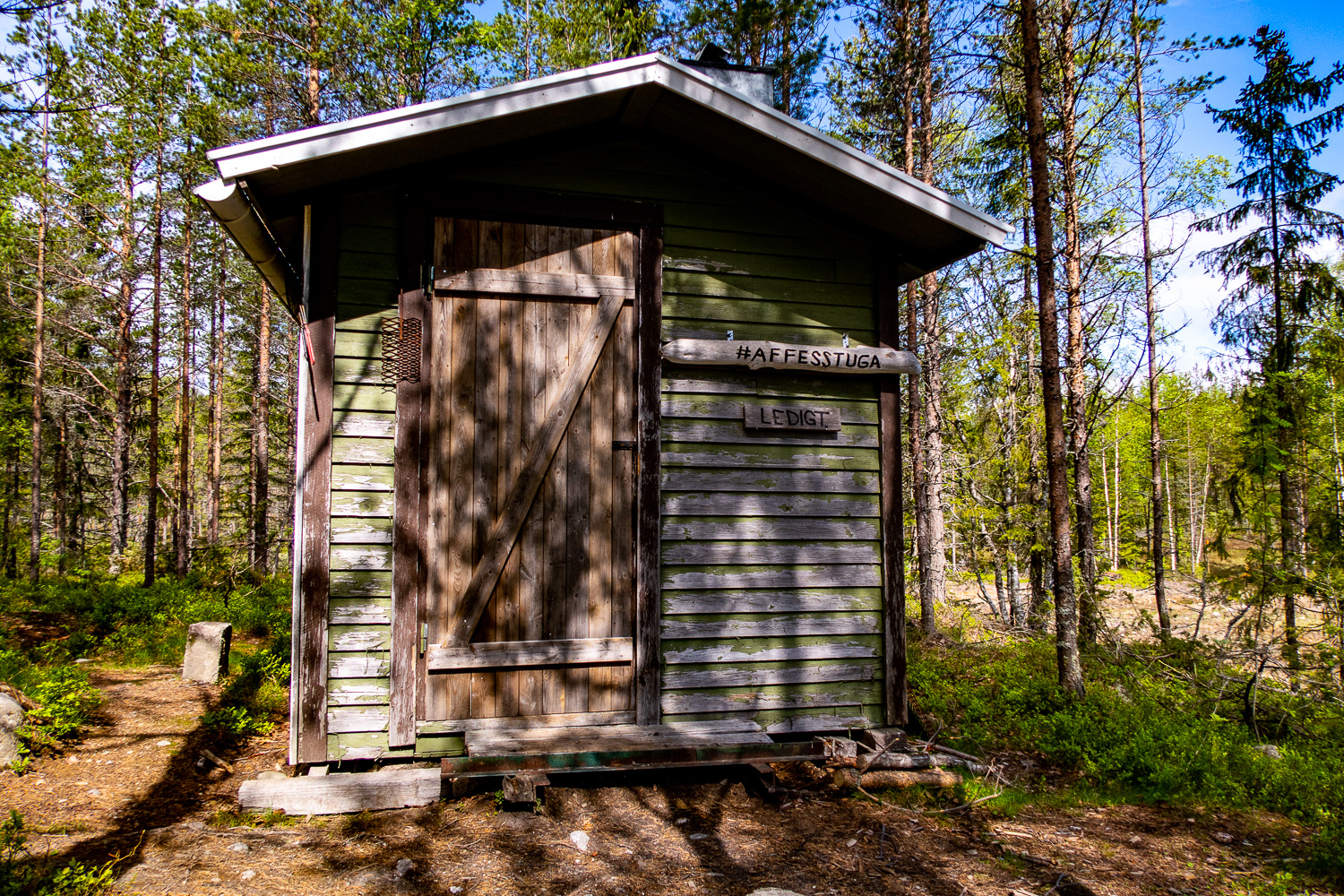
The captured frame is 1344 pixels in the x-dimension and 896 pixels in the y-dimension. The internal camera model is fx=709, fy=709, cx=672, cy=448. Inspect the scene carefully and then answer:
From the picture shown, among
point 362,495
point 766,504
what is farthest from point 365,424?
point 766,504

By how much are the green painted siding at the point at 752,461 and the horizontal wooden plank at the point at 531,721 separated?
342mm

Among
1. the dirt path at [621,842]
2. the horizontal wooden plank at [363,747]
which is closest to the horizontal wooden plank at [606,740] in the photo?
the dirt path at [621,842]

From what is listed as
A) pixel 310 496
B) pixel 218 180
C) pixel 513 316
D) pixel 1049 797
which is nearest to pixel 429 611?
pixel 310 496

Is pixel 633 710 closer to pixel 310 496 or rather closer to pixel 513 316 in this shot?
pixel 310 496

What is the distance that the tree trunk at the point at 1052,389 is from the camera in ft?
18.8

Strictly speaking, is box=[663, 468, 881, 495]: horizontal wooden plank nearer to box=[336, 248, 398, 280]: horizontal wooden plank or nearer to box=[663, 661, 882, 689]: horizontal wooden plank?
box=[663, 661, 882, 689]: horizontal wooden plank

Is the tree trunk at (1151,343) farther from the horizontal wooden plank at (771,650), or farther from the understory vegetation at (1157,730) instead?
the horizontal wooden plank at (771,650)

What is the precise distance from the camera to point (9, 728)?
4.19 meters

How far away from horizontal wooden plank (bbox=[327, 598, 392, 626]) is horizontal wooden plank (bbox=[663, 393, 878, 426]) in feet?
6.77

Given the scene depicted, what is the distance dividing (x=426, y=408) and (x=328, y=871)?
2401mm

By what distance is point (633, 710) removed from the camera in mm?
4504

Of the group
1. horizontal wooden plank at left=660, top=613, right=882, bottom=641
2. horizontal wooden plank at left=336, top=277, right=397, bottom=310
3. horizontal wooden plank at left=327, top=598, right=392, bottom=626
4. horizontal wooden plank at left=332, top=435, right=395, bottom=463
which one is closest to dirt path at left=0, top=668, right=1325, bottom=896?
horizontal wooden plank at left=660, top=613, right=882, bottom=641

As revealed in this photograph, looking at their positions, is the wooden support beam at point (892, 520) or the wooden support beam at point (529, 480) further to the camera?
the wooden support beam at point (892, 520)

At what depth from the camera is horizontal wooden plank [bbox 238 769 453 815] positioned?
3701 mm
